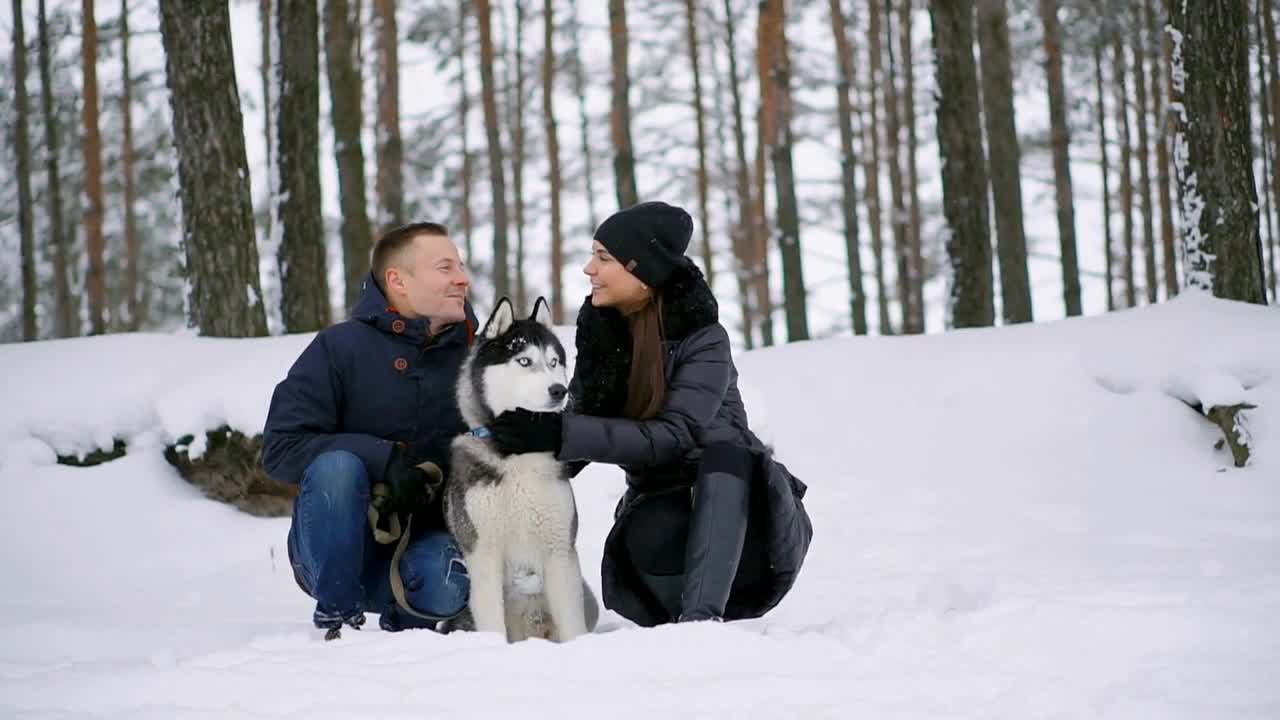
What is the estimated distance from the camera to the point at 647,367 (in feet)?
11.7

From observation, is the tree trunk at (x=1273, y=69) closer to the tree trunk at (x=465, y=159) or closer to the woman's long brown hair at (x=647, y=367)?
the tree trunk at (x=465, y=159)

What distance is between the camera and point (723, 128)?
24.0 metres

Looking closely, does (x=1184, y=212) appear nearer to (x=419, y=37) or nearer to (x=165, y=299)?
(x=419, y=37)

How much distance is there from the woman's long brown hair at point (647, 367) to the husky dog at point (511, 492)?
267 mm

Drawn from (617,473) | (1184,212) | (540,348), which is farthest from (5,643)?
(1184,212)

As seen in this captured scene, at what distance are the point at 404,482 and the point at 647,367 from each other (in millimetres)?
904

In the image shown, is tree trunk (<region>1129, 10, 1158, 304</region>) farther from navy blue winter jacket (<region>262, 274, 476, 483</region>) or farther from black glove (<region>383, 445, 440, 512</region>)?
black glove (<region>383, 445, 440, 512</region>)

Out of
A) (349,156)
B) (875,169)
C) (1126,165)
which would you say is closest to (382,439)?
(349,156)

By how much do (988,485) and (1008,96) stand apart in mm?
6412

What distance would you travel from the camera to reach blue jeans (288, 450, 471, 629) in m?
3.44

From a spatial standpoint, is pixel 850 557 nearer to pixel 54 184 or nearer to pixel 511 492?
pixel 511 492

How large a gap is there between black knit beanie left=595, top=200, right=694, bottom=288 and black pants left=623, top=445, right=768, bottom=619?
0.65m

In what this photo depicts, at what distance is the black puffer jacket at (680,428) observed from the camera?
3.45 meters

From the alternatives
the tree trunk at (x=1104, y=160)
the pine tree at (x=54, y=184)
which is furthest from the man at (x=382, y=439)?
the tree trunk at (x=1104, y=160)
